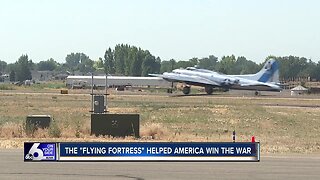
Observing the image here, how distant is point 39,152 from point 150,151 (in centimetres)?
338

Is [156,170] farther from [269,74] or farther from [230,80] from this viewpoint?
[269,74]

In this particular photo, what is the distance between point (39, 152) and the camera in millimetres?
16328

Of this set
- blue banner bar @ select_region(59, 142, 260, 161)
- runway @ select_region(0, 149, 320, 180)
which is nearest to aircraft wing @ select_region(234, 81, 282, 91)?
runway @ select_region(0, 149, 320, 180)

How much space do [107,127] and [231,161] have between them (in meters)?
11.8

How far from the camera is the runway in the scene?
1456 centimetres

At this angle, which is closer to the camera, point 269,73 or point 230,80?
point 230,80

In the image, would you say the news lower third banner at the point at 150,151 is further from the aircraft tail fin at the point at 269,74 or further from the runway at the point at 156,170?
the aircraft tail fin at the point at 269,74

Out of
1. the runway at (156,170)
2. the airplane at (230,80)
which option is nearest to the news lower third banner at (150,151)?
the runway at (156,170)

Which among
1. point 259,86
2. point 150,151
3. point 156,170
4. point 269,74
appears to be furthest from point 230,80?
point 156,170

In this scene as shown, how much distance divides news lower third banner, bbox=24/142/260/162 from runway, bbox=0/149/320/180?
401mm

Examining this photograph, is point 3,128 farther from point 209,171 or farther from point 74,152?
point 209,171

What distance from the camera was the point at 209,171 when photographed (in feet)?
51.1

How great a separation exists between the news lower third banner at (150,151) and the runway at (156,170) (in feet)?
1.32

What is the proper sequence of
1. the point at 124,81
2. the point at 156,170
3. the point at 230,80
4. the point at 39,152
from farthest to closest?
the point at 124,81
the point at 230,80
the point at 39,152
the point at 156,170
